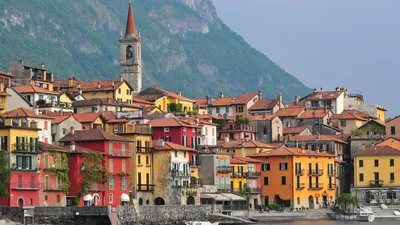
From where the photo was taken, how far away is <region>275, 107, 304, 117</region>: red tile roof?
515 ft

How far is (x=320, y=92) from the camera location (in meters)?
172

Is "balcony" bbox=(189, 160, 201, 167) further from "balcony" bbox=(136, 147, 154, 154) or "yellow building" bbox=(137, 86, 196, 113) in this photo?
"yellow building" bbox=(137, 86, 196, 113)

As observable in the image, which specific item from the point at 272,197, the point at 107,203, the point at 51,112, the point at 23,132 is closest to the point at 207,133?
the point at 272,197

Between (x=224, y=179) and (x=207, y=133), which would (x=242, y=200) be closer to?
(x=224, y=179)

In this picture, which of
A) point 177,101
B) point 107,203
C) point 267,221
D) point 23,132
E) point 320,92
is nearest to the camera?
point 23,132

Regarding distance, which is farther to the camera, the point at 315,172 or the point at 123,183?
the point at 315,172

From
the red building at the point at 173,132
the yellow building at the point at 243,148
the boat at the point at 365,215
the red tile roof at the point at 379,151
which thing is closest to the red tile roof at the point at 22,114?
the red building at the point at 173,132

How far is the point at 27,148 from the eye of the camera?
3627 inches

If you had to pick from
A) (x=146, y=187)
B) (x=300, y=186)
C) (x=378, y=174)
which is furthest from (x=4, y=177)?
(x=378, y=174)

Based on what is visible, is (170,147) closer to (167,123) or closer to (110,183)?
(167,123)

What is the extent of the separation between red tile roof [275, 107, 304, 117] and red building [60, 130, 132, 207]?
179 ft

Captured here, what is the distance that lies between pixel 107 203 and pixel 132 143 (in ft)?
26.8

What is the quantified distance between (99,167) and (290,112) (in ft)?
205

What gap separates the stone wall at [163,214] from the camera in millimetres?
92625
